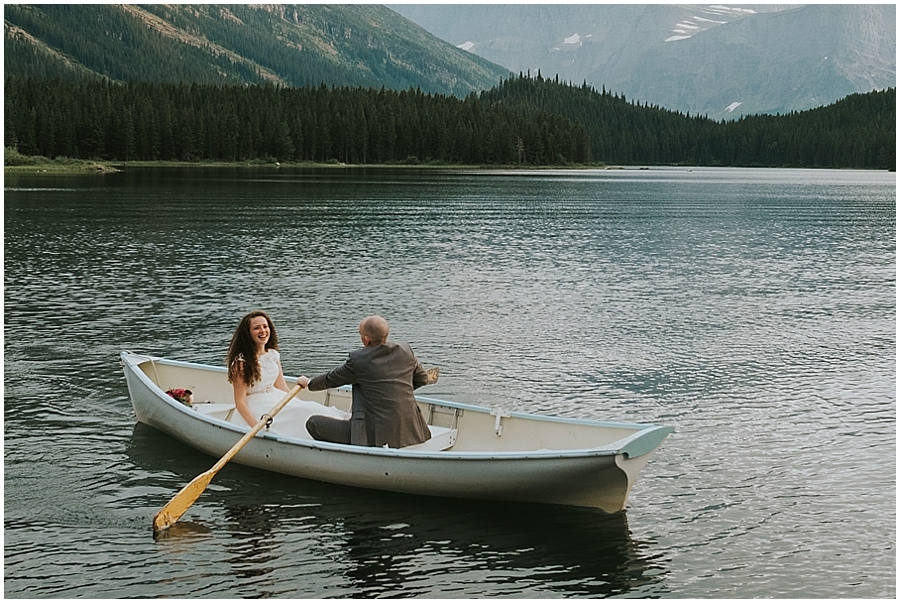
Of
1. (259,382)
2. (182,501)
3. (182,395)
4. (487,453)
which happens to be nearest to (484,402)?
(259,382)

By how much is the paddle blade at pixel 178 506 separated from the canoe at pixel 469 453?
148 cm

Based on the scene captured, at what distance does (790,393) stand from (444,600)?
36.4 feet

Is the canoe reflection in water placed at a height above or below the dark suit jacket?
below

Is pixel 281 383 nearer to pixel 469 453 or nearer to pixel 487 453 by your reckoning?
pixel 469 453

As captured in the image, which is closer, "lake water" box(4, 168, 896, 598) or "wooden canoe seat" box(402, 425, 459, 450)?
"lake water" box(4, 168, 896, 598)

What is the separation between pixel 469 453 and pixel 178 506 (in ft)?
11.6

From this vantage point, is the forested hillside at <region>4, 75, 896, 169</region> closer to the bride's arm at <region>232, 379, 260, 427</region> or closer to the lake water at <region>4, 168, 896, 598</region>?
the lake water at <region>4, 168, 896, 598</region>

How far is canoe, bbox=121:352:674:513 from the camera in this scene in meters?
12.8

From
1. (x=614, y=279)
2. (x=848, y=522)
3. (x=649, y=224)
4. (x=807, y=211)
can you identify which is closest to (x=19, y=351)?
(x=848, y=522)

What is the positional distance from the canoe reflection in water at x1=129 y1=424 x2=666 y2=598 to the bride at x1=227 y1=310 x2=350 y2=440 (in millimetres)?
832

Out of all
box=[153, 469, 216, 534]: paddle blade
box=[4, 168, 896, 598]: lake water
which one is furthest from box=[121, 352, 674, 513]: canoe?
box=[153, 469, 216, 534]: paddle blade

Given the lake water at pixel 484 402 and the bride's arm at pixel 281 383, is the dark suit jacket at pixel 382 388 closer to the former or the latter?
the lake water at pixel 484 402

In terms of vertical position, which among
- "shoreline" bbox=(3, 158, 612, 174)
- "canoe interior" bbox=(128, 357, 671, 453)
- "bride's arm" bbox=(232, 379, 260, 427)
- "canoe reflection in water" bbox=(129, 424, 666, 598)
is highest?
"shoreline" bbox=(3, 158, 612, 174)

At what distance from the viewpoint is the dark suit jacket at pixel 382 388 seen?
13.6 meters
